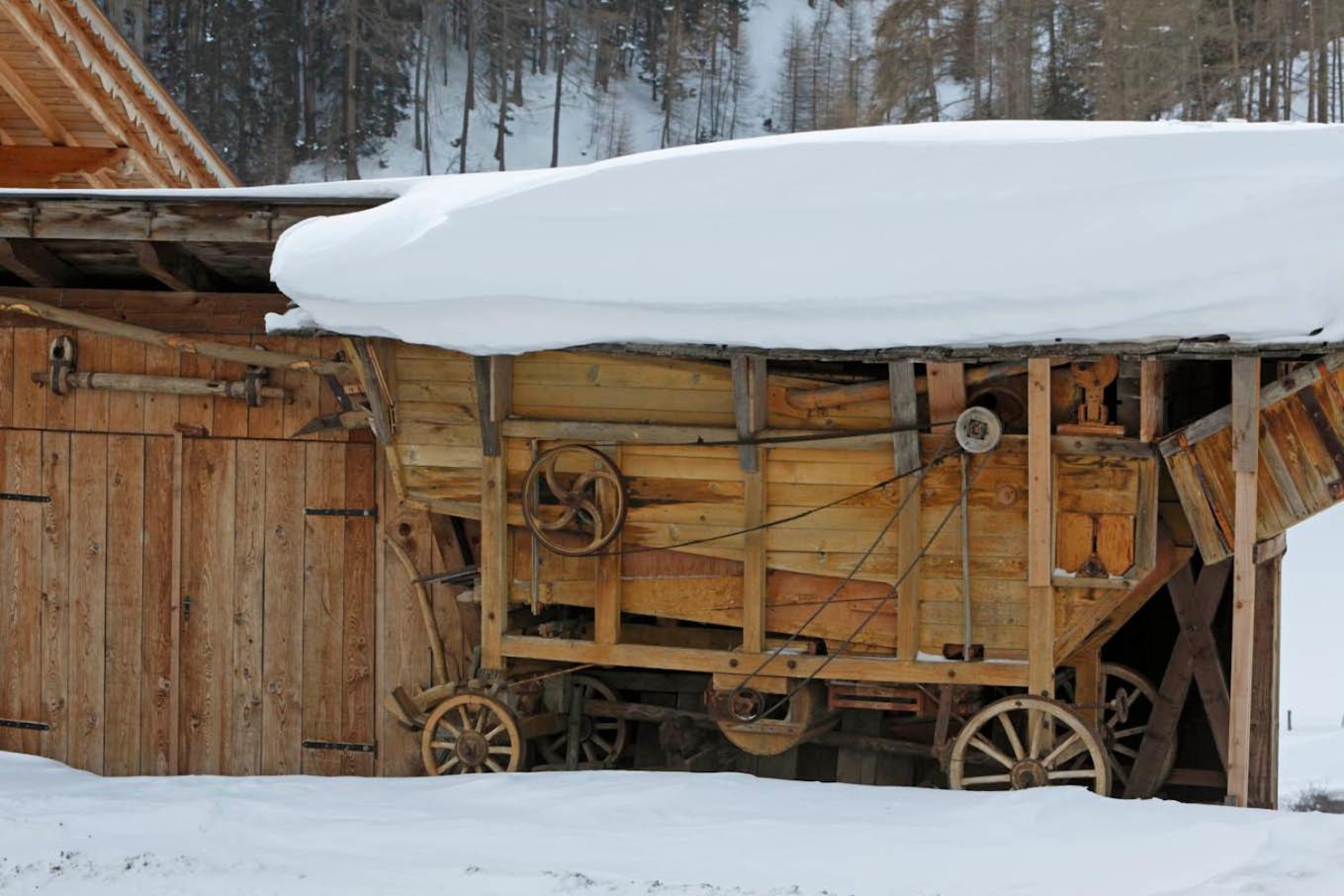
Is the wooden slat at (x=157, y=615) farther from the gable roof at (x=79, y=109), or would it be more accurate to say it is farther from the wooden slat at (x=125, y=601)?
the gable roof at (x=79, y=109)

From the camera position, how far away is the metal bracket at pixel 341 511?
8.23 meters

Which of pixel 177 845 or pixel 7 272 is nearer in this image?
pixel 177 845

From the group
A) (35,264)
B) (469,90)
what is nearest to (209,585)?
(35,264)

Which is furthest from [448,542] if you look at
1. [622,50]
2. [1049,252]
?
[622,50]

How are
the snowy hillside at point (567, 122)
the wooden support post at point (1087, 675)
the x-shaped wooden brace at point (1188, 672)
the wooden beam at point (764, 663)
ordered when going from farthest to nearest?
the snowy hillside at point (567, 122) → the x-shaped wooden brace at point (1188, 672) → the wooden support post at point (1087, 675) → the wooden beam at point (764, 663)

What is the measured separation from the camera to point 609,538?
22.5ft

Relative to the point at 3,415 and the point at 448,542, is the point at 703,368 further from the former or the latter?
the point at 3,415

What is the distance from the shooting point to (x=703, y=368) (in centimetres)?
680

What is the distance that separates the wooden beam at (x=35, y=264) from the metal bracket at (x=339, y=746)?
3219mm

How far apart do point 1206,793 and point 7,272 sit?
25.7 feet

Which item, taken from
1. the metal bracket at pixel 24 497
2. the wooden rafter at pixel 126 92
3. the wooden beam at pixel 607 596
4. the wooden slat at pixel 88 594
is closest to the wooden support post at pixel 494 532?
the wooden beam at pixel 607 596

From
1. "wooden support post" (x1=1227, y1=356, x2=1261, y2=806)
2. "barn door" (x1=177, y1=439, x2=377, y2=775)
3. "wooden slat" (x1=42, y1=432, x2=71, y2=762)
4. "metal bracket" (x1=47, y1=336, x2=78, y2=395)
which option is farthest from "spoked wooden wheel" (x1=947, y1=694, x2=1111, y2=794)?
"metal bracket" (x1=47, y1=336, x2=78, y2=395)

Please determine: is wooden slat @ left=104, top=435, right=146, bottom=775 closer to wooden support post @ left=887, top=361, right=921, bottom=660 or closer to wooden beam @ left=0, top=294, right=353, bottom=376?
wooden beam @ left=0, top=294, right=353, bottom=376

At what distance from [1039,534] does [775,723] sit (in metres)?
1.65
